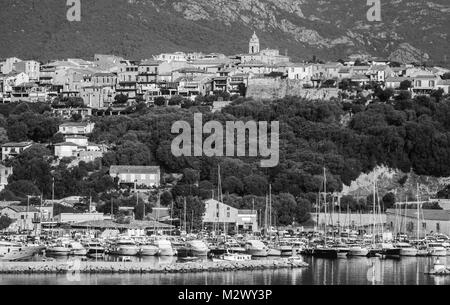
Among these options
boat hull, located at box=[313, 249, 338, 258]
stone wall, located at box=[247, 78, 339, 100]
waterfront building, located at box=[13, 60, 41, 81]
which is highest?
waterfront building, located at box=[13, 60, 41, 81]

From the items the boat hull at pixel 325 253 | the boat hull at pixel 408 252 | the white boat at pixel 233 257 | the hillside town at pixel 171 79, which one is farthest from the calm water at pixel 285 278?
the hillside town at pixel 171 79

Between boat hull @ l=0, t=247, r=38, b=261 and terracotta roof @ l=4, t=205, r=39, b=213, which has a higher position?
terracotta roof @ l=4, t=205, r=39, b=213

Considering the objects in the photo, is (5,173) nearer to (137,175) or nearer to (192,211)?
(137,175)

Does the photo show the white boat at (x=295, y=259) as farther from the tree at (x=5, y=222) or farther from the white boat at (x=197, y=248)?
the tree at (x=5, y=222)

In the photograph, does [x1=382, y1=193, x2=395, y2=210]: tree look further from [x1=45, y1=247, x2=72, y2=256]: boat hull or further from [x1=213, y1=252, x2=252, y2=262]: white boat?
[x1=45, y1=247, x2=72, y2=256]: boat hull

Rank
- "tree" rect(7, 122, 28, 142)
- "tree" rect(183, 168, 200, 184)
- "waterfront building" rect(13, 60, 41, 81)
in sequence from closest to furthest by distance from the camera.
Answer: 1. "tree" rect(183, 168, 200, 184)
2. "tree" rect(7, 122, 28, 142)
3. "waterfront building" rect(13, 60, 41, 81)

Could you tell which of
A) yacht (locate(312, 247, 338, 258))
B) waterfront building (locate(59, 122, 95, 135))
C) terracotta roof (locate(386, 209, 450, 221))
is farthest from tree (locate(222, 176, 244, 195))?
yacht (locate(312, 247, 338, 258))

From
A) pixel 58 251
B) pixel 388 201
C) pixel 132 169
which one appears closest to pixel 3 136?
pixel 132 169
